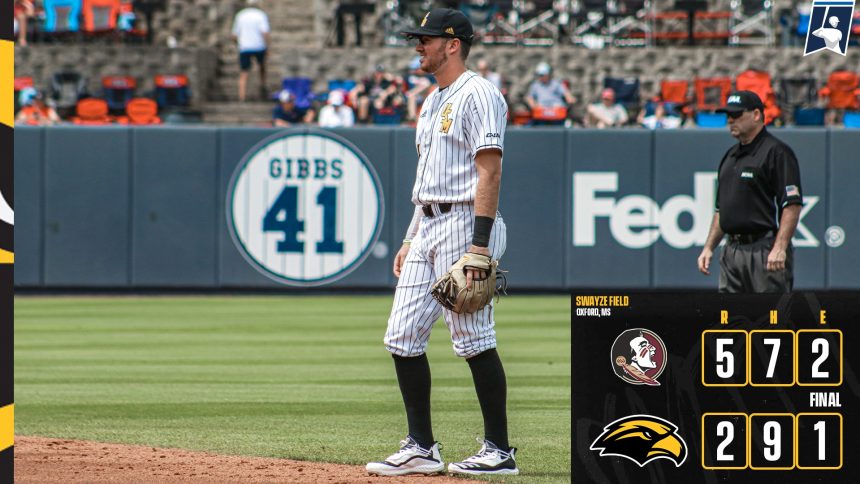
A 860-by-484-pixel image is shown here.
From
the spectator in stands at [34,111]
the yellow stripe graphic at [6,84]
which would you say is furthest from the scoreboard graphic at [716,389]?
the spectator in stands at [34,111]

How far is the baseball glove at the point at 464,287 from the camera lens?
18.2ft

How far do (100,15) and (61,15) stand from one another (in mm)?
703

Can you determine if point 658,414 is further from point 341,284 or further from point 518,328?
point 341,284

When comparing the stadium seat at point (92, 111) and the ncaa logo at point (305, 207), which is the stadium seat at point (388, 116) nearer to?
the ncaa logo at point (305, 207)

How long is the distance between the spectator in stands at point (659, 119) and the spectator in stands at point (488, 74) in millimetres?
2140

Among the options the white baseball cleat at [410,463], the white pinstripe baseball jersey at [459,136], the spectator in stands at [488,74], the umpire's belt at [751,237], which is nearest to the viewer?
the white pinstripe baseball jersey at [459,136]

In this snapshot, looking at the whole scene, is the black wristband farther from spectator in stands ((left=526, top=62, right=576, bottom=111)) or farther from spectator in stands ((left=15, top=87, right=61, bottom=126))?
spectator in stands ((left=526, top=62, right=576, bottom=111))

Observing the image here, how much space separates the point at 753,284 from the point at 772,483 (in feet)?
11.4

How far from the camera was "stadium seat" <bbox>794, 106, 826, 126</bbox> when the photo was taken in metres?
18.5

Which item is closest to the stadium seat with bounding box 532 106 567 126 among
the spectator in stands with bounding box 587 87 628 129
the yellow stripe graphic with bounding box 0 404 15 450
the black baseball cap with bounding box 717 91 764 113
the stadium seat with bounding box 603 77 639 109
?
the spectator in stands with bounding box 587 87 628 129

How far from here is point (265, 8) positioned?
25.3m

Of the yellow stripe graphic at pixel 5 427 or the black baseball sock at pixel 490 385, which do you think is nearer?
the yellow stripe graphic at pixel 5 427

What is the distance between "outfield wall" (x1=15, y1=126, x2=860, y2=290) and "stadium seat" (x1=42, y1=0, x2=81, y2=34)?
6564mm

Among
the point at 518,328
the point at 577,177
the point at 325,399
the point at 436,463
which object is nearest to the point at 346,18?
the point at 577,177
